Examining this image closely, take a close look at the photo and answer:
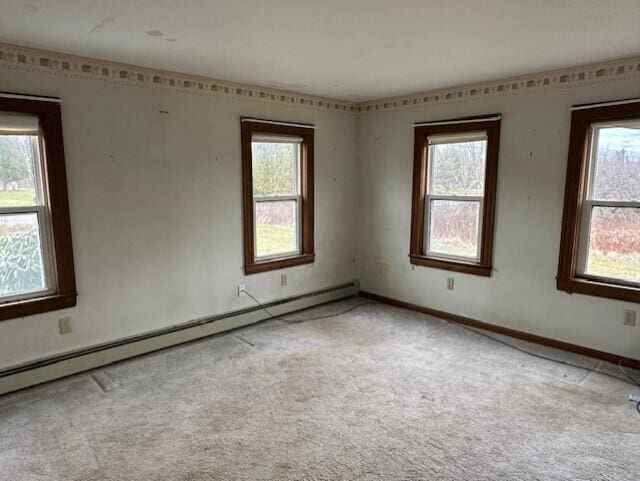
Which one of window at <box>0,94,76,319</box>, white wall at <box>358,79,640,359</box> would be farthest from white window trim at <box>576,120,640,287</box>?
window at <box>0,94,76,319</box>

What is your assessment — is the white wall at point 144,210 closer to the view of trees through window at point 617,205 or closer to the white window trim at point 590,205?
the white window trim at point 590,205

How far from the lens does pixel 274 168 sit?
4414mm

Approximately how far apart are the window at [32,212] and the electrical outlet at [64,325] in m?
0.13

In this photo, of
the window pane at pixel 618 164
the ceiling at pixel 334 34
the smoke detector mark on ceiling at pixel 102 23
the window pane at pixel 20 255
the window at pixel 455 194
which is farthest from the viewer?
the window at pixel 455 194

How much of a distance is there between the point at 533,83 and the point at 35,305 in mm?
4324

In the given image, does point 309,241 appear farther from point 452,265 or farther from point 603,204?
point 603,204

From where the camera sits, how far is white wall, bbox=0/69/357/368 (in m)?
3.11

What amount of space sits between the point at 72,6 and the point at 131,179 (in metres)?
1.47

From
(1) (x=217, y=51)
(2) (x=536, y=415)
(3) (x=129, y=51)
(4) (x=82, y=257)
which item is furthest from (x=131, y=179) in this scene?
(2) (x=536, y=415)

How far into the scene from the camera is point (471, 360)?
11.4 feet

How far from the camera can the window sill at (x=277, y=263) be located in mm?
4281

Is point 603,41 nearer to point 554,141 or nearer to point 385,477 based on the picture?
point 554,141

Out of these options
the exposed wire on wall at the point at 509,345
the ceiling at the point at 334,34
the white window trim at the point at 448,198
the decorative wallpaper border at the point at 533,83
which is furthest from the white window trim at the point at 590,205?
the white window trim at the point at 448,198

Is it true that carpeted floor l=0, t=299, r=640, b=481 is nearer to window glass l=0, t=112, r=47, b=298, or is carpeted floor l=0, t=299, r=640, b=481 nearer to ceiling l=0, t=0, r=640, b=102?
window glass l=0, t=112, r=47, b=298
